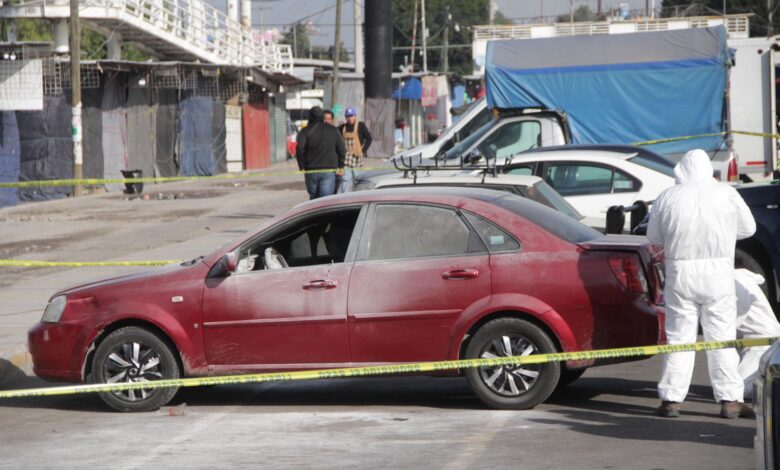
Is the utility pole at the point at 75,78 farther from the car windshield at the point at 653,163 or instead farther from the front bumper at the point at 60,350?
the front bumper at the point at 60,350

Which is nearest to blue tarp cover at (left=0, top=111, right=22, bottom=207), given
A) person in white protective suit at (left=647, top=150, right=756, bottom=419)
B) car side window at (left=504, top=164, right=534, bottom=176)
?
car side window at (left=504, top=164, right=534, bottom=176)

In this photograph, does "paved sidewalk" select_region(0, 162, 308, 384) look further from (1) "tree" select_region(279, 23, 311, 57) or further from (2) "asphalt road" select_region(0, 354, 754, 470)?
(1) "tree" select_region(279, 23, 311, 57)

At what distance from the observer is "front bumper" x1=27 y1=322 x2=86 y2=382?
9125 mm

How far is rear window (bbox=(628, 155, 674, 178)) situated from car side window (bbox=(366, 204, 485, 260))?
6.41 m

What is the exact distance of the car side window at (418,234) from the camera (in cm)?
878

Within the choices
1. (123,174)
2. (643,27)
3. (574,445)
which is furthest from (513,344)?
(643,27)

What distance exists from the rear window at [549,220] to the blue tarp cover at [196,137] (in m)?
30.9

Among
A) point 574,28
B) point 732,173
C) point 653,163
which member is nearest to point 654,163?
point 653,163

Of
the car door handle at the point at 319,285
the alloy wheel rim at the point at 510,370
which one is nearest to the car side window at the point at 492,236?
the alloy wheel rim at the point at 510,370

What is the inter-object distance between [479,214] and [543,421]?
146cm

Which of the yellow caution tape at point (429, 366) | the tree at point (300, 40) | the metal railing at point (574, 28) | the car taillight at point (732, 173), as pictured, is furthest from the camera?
the tree at point (300, 40)

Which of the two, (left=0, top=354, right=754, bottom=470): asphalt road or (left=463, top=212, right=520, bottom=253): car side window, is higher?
(left=463, top=212, right=520, bottom=253): car side window

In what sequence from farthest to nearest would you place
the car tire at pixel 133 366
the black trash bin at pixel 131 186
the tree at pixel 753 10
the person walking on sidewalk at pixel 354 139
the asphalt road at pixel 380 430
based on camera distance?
1. the tree at pixel 753 10
2. the black trash bin at pixel 131 186
3. the person walking on sidewalk at pixel 354 139
4. the car tire at pixel 133 366
5. the asphalt road at pixel 380 430

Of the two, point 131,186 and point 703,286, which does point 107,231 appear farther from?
point 703,286
